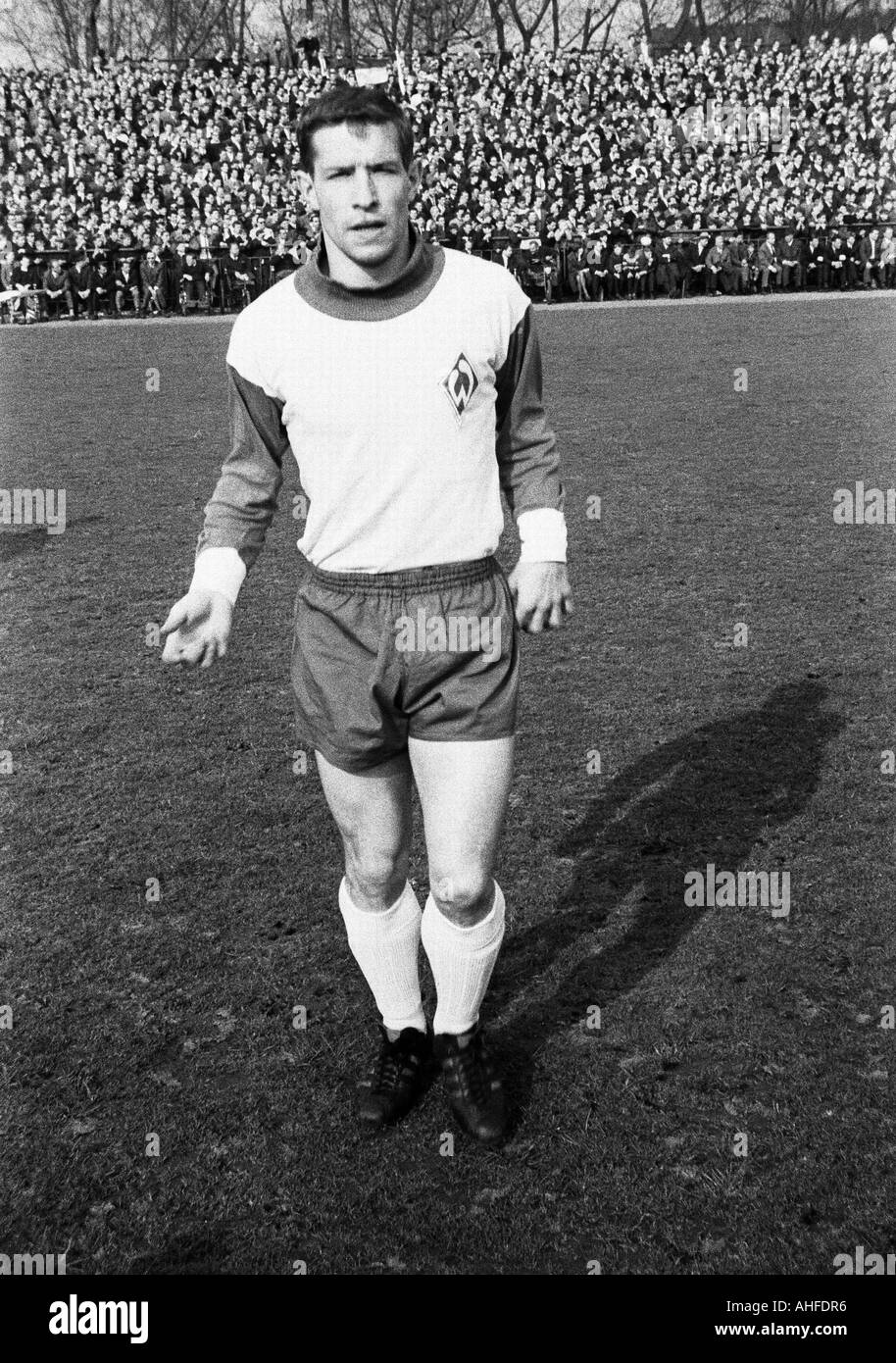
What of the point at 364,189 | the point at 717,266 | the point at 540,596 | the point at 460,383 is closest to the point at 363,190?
the point at 364,189

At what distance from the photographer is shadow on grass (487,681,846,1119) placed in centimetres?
404

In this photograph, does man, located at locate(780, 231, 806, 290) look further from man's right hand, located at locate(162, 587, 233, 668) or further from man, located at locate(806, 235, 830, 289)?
man's right hand, located at locate(162, 587, 233, 668)

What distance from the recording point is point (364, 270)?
113 inches

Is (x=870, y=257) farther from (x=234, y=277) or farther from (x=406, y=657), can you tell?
(x=406, y=657)

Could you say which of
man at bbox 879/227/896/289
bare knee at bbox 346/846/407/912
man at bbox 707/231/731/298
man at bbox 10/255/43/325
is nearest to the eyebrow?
bare knee at bbox 346/846/407/912

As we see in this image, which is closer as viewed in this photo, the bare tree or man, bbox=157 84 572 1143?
man, bbox=157 84 572 1143

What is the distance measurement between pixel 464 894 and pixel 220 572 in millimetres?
952

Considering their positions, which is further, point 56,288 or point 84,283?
point 56,288

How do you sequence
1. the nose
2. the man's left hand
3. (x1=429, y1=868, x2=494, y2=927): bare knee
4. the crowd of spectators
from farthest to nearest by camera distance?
the crowd of spectators, (x1=429, y1=868, x2=494, y2=927): bare knee, the man's left hand, the nose

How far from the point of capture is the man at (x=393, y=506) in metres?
2.88

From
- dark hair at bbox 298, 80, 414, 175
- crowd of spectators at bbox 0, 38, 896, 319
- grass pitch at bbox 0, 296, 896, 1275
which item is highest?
crowd of spectators at bbox 0, 38, 896, 319
